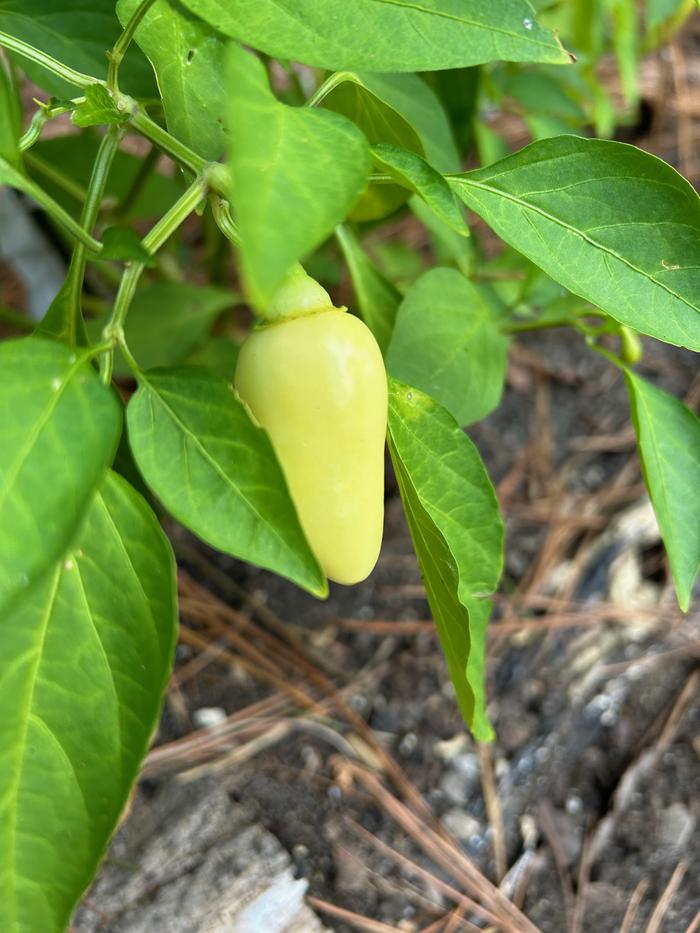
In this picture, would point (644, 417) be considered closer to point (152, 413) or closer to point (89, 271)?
point (152, 413)

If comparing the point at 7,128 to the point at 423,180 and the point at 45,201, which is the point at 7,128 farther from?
the point at 423,180

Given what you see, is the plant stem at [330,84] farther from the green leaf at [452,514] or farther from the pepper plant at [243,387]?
the green leaf at [452,514]

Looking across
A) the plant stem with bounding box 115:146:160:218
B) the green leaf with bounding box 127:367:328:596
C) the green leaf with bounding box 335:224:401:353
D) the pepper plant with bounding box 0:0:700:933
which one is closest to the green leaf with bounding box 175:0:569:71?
the pepper plant with bounding box 0:0:700:933

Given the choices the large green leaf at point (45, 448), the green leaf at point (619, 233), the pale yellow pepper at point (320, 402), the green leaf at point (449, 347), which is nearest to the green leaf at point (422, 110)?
the green leaf at point (449, 347)

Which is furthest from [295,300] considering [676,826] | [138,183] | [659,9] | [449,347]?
[659,9]

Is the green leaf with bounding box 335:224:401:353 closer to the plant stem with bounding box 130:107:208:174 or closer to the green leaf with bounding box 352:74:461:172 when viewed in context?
the green leaf with bounding box 352:74:461:172
